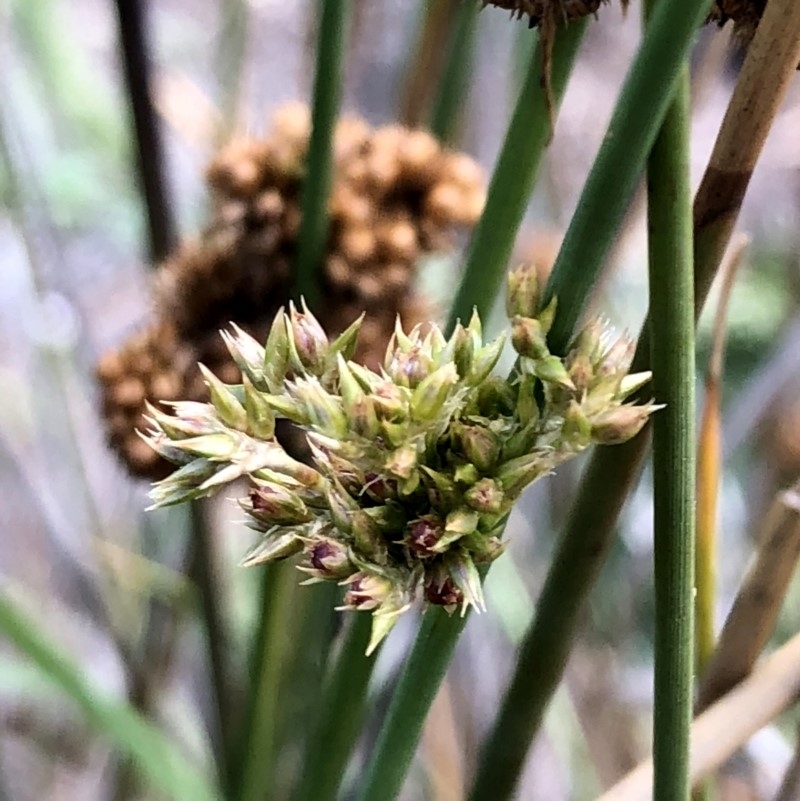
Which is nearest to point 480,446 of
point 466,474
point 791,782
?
point 466,474

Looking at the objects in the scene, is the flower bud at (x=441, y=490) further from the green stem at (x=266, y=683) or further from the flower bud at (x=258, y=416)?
the green stem at (x=266, y=683)

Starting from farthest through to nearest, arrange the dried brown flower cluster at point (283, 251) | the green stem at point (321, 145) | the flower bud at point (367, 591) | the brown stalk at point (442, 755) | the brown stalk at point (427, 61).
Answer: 1. the brown stalk at point (442, 755)
2. the brown stalk at point (427, 61)
3. the dried brown flower cluster at point (283, 251)
4. the green stem at point (321, 145)
5. the flower bud at point (367, 591)

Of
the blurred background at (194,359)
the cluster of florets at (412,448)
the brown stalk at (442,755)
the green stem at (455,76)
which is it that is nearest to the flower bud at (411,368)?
the cluster of florets at (412,448)

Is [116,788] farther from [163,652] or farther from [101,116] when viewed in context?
[101,116]

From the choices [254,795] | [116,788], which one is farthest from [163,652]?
[254,795]

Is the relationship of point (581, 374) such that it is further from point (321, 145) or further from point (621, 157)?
point (321, 145)

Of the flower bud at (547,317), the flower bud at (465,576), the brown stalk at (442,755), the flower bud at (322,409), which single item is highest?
the flower bud at (547,317)
